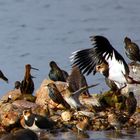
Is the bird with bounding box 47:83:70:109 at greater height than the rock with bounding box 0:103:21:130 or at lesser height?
greater

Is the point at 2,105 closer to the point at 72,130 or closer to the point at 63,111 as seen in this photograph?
the point at 63,111

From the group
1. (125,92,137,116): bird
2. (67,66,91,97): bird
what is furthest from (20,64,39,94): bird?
(125,92,137,116): bird

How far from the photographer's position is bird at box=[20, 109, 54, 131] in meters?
17.7

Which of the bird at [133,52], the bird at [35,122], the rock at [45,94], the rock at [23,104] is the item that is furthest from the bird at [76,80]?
the bird at [35,122]

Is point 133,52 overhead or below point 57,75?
overhead

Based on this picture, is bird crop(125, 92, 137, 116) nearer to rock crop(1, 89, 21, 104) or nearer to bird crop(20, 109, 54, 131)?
bird crop(20, 109, 54, 131)

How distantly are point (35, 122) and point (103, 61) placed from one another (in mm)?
2641

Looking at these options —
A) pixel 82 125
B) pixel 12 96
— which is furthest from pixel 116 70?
pixel 12 96

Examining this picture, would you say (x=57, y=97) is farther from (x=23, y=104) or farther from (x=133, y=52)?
(x=133, y=52)

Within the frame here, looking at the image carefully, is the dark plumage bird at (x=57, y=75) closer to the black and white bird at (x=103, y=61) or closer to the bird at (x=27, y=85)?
the bird at (x=27, y=85)

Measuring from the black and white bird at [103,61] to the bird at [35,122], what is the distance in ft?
7.33

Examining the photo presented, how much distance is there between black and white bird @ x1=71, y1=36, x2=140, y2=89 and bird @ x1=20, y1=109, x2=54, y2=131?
7.33 feet

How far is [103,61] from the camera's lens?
1944 cm

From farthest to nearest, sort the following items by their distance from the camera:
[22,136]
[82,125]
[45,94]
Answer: [45,94] → [82,125] → [22,136]
